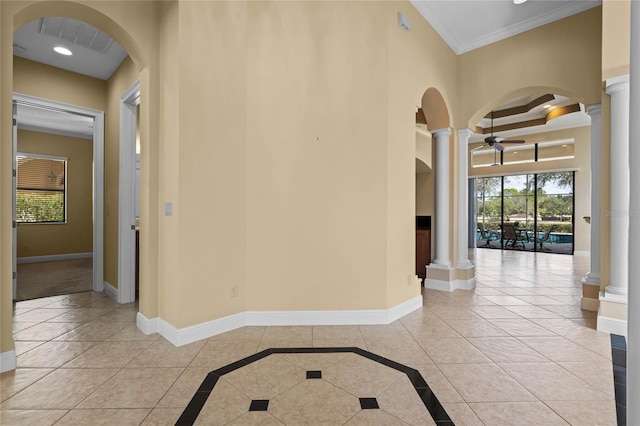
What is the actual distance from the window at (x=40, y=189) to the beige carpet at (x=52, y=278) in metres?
1.22

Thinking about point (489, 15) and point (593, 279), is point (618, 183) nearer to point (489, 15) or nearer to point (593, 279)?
point (593, 279)

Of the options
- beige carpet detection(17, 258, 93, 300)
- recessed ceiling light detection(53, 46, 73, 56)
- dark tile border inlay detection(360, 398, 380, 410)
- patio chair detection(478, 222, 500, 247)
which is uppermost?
recessed ceiling light detection(53, 46, 73, 56)

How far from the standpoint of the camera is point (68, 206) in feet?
25.6

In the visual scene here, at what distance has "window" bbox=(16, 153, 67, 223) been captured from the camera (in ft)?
23.9

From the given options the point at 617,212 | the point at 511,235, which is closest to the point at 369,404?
the point at 617,212

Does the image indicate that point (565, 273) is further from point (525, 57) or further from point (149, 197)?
point (149, 197)

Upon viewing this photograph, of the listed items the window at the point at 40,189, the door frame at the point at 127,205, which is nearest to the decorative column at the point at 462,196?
the door frame at the point at 127,205

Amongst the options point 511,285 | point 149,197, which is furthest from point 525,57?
point 149,197

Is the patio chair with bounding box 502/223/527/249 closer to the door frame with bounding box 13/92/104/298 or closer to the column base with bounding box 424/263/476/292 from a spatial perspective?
the column base with bounding box 424/263/476/292

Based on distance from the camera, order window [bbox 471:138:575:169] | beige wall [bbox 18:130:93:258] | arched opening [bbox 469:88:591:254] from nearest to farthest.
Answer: beige wall [bbox 18:130:93:258], arched opening [bbox 469:88:591:254], window [bbox 471:138:575:169]

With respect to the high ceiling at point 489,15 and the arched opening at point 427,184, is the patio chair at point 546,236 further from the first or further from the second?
the high ceiling at point 489,15

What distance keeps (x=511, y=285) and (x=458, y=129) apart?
2.66 metres

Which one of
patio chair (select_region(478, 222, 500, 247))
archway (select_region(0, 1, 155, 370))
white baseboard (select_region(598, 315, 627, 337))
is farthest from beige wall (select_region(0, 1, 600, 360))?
patio chair (select_region(478, 222, 500, 247))

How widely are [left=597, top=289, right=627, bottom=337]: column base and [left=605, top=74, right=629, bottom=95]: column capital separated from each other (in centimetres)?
202
